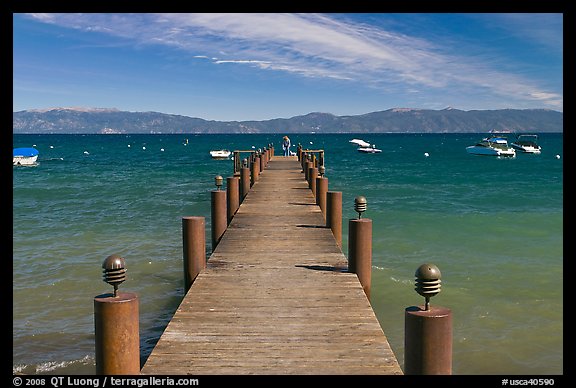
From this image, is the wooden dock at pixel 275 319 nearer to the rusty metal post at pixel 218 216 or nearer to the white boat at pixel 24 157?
the rusty metal post at pixel 218 216

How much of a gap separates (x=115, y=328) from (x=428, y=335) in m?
2.66

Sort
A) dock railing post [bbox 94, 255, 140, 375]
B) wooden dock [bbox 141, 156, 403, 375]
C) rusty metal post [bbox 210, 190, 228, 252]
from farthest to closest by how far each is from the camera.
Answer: rusty metal post [bbox 210, 190, 228, 252] → wooden dock [bbox 141, 156, 403, 375] → dock railing post [bbox 94, 255, 140, 375]

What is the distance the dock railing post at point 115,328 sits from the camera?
4.77 meters

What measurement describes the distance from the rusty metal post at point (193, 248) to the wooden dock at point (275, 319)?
20cm

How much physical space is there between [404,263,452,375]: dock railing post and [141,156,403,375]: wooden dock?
2.49ft

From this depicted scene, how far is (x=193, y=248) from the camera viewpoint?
8922mm

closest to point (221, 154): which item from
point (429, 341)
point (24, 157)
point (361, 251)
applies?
point (24, 157)

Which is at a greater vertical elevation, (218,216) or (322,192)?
(322,192)

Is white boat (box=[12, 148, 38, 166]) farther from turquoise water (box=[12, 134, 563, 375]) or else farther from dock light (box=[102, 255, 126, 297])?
dock light (box=[102, 255, 126, 297])

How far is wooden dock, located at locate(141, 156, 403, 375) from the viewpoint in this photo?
18.0 ft

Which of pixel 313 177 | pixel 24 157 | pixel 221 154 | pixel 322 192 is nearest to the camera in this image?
pixel 322 192

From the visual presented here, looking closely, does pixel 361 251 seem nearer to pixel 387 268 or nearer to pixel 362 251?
pixel 362 251

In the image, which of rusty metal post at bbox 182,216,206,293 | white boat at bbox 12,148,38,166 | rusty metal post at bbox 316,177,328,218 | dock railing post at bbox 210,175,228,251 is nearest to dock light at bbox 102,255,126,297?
rusty metal post at bbox 182,216,206,293
